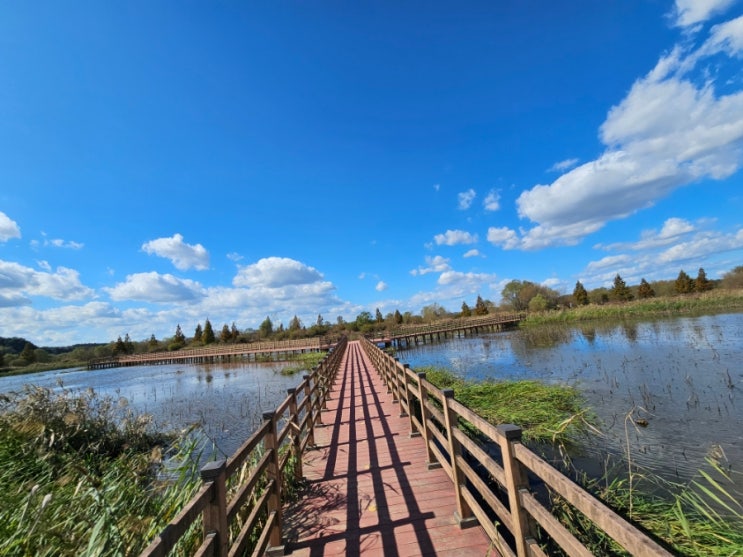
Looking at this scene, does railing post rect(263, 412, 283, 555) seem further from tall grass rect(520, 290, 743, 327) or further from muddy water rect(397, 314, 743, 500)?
tall grass rect(520, 290, 743, 327)

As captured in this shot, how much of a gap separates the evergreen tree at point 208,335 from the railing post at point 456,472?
7232 centimetres

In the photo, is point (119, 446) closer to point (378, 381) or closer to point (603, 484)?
point (378, 381)

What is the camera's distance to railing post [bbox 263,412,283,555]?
325cm

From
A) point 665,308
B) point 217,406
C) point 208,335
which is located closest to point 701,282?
point 665,308

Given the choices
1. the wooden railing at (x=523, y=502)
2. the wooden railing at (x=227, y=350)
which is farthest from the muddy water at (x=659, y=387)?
the wooden railing at (x=227, y=350)

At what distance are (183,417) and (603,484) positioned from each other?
43.0 ft

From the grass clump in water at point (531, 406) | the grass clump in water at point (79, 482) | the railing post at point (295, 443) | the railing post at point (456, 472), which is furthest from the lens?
the grass clump in water at point (531, 406)

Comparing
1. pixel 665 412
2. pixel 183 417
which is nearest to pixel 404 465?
pixel 665 412

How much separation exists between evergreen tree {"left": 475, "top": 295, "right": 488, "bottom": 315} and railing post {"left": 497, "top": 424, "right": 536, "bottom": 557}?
2816 inches

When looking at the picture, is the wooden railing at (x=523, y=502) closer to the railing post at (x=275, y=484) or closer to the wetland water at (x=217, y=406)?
the railing post at (x=275, y=484)

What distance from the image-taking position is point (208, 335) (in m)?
69.1

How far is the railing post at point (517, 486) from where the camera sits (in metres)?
2.20

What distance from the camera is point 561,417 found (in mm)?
8070

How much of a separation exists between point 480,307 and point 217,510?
73052mm
